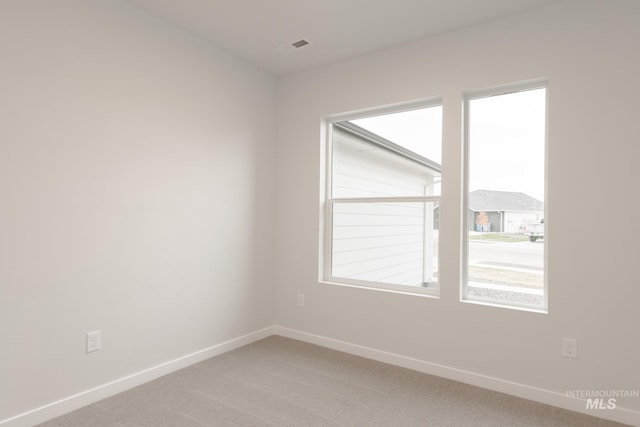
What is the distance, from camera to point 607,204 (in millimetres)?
2289

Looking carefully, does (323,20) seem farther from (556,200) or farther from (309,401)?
(309,401)

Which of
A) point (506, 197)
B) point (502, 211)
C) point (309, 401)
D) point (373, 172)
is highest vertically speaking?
point (373, 172)

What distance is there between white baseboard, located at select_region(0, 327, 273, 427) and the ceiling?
2.65m

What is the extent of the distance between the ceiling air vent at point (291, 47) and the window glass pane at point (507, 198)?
1.47 meters

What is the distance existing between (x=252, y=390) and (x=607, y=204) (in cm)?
266

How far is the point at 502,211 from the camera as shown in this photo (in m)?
2.79

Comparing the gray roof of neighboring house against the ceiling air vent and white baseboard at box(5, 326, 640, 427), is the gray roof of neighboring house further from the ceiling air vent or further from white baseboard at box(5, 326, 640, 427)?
the ceiling air vent

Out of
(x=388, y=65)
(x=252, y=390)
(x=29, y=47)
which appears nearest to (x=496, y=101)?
(x=388, y=65)

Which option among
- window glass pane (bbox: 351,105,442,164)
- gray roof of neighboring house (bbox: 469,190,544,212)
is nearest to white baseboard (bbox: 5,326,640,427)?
gray roof of neighboring house (bbox: 469,190,544,212)

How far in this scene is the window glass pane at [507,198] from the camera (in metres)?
2.64

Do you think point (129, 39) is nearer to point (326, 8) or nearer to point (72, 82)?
point (72, 82)

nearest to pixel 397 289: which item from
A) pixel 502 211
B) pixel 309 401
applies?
pixel 502 211

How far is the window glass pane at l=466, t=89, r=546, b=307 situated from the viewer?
2641 mm

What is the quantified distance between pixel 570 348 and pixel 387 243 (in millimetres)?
1556
